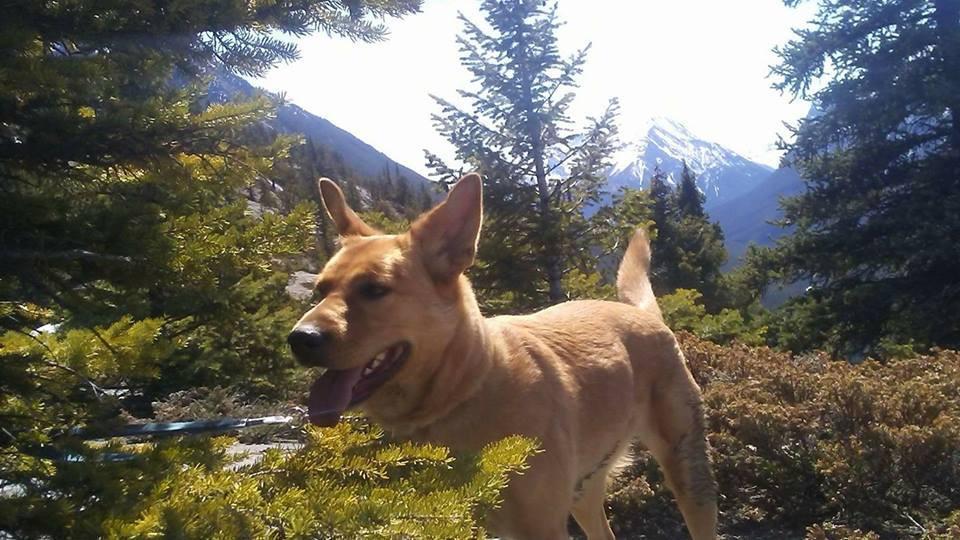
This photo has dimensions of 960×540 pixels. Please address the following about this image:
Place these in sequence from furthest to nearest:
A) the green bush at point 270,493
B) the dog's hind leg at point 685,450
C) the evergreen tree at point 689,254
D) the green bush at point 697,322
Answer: the evergreen tree at point 689,254, the green bush at point 697,322, the dog's hind leg at point 685,450, the green bush at point 270,493

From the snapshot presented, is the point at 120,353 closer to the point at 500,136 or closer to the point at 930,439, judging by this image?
the point at 930,439

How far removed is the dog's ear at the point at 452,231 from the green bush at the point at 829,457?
2.26m

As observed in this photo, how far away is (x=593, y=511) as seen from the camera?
4266 mm

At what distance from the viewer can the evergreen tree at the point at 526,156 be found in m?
13.4

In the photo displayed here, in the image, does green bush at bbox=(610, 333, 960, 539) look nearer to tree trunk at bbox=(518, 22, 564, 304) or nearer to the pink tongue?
the pink tongue

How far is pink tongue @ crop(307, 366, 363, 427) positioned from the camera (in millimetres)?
2748

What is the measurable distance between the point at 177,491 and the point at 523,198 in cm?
1184

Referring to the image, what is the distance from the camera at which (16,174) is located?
9.60 ft

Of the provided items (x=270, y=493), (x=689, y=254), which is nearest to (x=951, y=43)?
(x=270, y=493)

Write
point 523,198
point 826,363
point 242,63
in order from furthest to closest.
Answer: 1. point 523,198
2. point 826,363
3. point 242,63

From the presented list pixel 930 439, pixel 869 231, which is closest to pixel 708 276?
pixel 869 231

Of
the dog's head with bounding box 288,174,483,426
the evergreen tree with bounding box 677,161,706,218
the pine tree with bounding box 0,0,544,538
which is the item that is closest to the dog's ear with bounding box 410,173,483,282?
the dog's head with bounding box 288,174,483,426

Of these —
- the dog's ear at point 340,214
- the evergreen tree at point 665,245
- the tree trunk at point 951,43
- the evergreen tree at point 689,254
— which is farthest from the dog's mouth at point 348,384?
the evergreen tree at point 689,254

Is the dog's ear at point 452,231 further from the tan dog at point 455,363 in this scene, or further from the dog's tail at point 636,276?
the dog's tail at point 636,276
